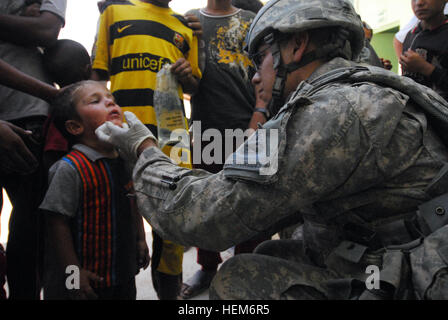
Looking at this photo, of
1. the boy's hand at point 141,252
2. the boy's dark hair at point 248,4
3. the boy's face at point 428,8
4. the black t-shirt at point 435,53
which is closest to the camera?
the boy's hand at point 141,252

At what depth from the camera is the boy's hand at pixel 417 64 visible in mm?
2537

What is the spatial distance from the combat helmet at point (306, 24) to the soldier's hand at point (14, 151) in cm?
103

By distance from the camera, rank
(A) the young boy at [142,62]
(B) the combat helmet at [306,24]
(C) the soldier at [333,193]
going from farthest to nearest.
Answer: (A) the young boy at [142,62]
(B) the combat helmet at [306,24]
(C) the soldier at [333,193]

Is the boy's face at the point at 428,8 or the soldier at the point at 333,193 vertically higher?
the boy's face at the point at 428,8

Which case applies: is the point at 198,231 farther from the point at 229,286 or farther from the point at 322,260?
the point at 322,260

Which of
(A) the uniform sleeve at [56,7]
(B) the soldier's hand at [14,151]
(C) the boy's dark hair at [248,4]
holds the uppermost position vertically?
(C) the boy's dark hair at [248,4]

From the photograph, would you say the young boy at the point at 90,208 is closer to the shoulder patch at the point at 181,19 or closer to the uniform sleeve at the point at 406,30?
the shoulder patch at the point at 181,19

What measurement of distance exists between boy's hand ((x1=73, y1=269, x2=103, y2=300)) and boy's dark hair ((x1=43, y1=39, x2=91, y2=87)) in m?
0.98

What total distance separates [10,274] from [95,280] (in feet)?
1.71

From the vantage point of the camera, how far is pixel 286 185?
3.47 feet

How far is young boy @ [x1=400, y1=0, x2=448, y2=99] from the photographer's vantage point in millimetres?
2529

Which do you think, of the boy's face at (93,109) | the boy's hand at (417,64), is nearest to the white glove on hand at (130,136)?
the boy's face at (93,109)

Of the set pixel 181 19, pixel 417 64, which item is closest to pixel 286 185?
pixel 181 19
